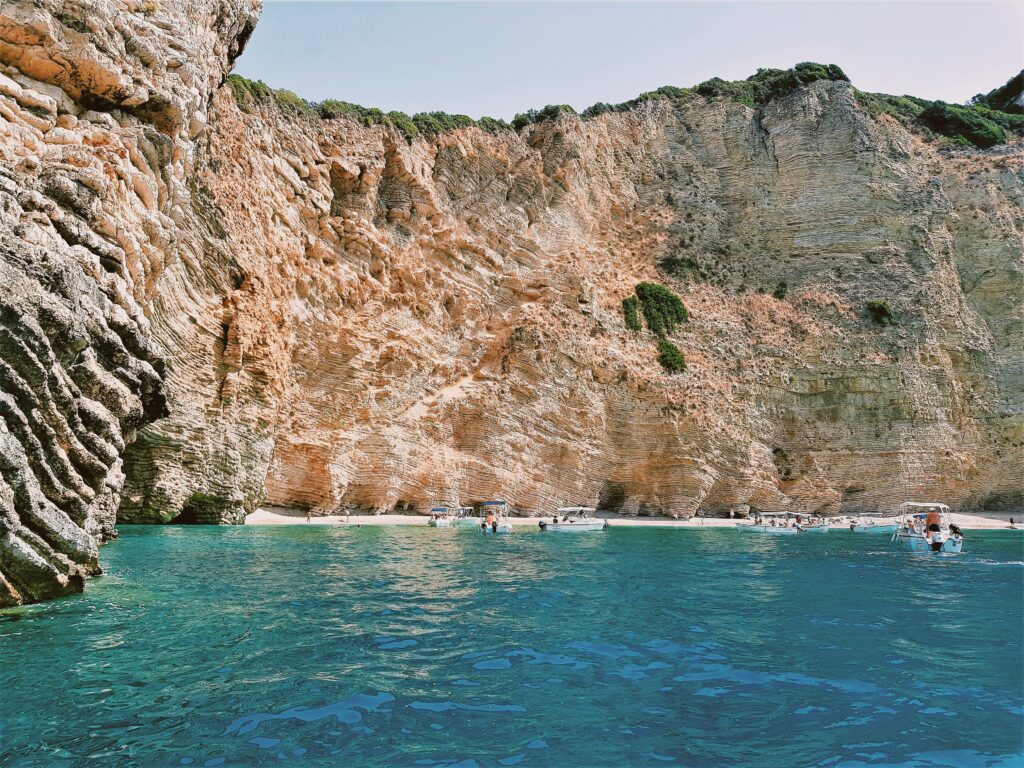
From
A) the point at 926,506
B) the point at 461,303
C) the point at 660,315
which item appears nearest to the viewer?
the point at 926,506

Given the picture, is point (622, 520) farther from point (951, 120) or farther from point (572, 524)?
Answer: point (951, 120)

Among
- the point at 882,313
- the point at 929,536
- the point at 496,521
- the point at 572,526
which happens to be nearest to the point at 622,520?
the point at 572,526

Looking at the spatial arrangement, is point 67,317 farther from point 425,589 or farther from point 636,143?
point 636,143

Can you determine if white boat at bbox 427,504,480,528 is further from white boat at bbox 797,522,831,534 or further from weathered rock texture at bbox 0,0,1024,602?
white boat at bbox 797,522,831,534

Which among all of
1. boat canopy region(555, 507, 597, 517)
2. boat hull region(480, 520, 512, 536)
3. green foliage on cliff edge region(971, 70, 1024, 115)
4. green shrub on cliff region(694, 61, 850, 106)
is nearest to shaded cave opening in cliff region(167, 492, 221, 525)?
boat hull region(480, 520, 512, 536)

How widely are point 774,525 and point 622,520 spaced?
8952 mm

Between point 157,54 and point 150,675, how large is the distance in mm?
17132

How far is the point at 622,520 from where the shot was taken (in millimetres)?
39625

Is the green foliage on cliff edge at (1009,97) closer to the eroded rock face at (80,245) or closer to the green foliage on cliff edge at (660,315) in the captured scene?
the green foliage on cliff edge at (660,315)

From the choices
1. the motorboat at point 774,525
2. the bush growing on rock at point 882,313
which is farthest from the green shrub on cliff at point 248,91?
the bush growing on rock at point 882,313

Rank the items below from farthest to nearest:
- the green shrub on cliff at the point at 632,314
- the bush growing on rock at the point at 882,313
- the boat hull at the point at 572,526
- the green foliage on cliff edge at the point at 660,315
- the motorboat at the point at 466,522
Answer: the bush growing on rock at the point at 882,313 < the green shrub on cliff at the point at 632,314 < the green foliage on cliff edge at the point at 660,315 < the motorboat at the point at 466,522 < the boat hull at the point at 572,526

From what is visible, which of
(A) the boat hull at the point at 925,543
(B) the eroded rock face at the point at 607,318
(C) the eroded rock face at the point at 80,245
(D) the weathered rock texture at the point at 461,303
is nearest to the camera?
(C) the eroded rock face at the point at 80,245

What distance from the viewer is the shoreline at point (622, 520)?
31406 mm

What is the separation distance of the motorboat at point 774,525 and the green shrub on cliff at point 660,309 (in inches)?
559
